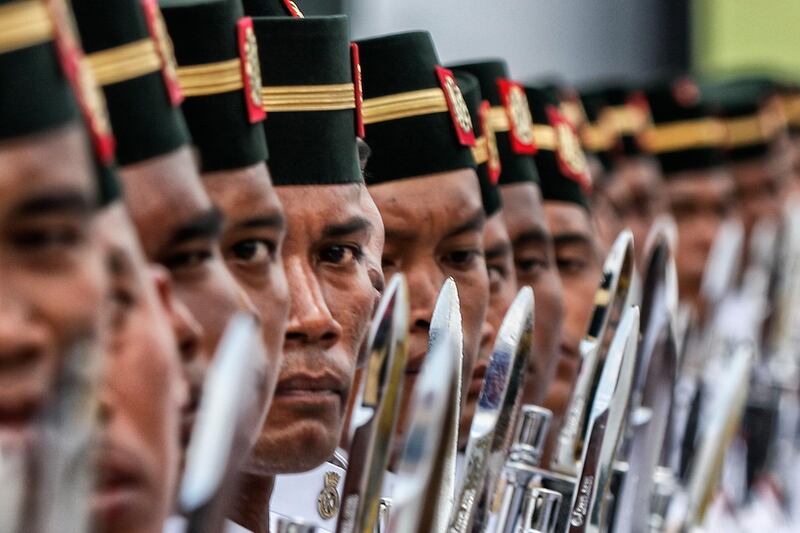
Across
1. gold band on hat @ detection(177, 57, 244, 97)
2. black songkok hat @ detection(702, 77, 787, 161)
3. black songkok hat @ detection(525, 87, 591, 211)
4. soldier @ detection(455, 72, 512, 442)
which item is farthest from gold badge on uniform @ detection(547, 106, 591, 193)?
black songkok hat @ detection(702, 77, 787, 161)

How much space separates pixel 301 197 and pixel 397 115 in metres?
0.18

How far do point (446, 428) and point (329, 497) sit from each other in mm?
330

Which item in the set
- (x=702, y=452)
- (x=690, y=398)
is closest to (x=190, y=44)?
(x=702, y=452)

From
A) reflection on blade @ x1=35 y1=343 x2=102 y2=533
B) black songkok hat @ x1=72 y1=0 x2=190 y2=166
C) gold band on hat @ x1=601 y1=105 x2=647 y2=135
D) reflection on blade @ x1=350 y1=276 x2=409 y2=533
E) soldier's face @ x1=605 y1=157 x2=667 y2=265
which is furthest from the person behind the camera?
gold band on hat @ x1=601 y1=105 x2=647 y2=135

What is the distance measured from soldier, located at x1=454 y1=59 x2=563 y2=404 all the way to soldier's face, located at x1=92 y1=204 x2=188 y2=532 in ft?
2.72

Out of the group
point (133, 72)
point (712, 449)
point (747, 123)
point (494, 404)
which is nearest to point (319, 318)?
point (494, 404)

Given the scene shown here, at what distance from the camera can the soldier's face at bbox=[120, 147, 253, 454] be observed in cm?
98

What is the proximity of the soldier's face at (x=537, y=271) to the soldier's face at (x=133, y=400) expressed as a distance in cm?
85

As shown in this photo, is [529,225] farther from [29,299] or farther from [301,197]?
[29,299]

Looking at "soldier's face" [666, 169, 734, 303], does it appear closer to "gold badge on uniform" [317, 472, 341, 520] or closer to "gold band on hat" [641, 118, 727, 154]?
"gold band on hat" [641, 118, 727, 154]

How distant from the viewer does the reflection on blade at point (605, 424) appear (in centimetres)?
136

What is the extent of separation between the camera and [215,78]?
1.15m

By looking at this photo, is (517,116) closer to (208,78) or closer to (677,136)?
(208,78)

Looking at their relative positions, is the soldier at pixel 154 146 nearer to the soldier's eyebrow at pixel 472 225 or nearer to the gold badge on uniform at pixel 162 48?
the gold badge on uniform at pixel 162 48
